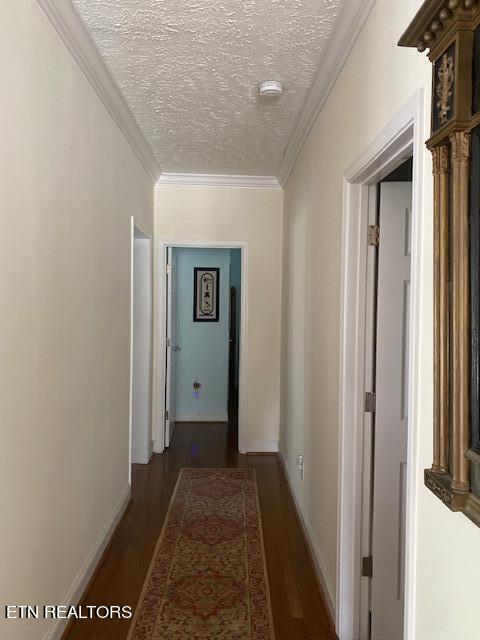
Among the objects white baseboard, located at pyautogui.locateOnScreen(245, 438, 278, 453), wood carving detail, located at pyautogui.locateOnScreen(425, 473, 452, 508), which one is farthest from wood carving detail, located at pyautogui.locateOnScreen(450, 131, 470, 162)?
white baseboard, located at pyautogui.locateOnScreen(245, 438, 278, 453)

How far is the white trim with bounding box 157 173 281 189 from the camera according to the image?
170 inches

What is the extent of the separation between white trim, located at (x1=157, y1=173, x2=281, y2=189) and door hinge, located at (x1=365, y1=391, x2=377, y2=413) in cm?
286

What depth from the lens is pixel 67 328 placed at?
1999 millimetres

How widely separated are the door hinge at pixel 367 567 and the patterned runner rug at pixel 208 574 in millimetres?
493

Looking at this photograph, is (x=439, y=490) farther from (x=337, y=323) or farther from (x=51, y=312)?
(x=51, y=312)

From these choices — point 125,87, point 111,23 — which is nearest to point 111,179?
point 125,87

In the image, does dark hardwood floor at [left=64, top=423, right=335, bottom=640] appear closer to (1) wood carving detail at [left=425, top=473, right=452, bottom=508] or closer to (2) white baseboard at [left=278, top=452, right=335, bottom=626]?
(2) white baseboard at [left=278, top=452, right=335, bottom=626]

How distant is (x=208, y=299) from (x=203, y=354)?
65cm

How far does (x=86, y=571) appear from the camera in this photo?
91.8 inches

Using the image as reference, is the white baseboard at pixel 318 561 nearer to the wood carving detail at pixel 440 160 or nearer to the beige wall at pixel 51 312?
the beige wall at pixel 51 312

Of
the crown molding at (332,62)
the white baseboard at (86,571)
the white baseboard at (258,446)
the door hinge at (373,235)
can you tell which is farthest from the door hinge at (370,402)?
the white baseboard at (258,446)

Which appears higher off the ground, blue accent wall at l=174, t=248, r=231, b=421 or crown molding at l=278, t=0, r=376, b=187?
crown molding at l=278, t=0, r=376, b=187

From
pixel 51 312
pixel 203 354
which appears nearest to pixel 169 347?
pixel 203 354

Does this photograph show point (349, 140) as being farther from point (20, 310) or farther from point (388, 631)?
point (388, 631)
